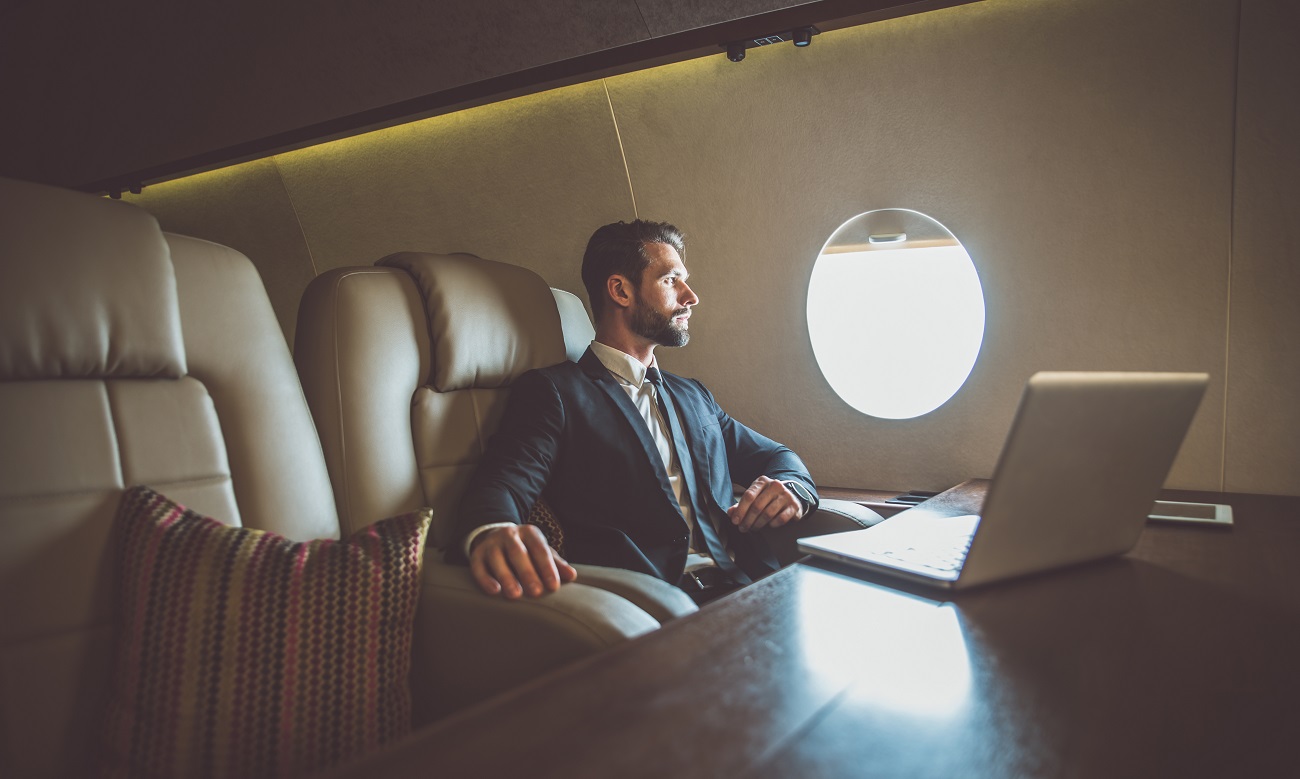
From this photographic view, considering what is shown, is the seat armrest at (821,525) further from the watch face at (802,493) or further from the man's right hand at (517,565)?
the man's right hand at (517,565)

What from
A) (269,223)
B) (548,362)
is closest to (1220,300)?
(548,362)

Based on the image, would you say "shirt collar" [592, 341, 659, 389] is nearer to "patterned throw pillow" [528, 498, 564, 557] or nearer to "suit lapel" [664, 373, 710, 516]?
"suit lapel" [664, 373, 710, 516]

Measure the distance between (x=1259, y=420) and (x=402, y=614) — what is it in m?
1.85

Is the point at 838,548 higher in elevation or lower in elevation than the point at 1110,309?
lower

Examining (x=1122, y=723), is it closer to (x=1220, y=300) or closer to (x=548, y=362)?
(x=548, y=362)

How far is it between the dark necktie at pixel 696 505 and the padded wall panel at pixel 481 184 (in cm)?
92

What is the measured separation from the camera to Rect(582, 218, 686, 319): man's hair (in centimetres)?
198

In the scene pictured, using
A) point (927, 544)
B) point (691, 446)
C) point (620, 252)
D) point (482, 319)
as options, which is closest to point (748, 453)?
point (691, 446)

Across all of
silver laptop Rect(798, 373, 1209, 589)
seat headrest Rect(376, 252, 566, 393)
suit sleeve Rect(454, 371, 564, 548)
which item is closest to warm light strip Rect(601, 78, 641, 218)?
seat headrest Rect(376, 252, 566, 393)

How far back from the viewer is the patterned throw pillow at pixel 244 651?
842mm

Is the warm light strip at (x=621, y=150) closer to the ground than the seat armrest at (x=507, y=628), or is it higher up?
higher up

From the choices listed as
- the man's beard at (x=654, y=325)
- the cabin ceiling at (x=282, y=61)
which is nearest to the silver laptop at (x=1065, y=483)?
the man's beard at (x=654, y=325)

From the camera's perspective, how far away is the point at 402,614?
3.22 feet

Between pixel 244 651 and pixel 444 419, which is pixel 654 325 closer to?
pixel 444 419
